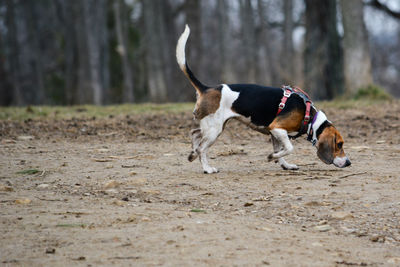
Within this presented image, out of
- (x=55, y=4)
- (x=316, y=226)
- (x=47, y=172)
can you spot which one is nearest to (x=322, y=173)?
(x=316, y=226)

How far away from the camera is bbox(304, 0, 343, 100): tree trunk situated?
1917 cm

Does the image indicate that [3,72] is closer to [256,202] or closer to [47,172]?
[47,172]

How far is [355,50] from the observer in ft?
50.8

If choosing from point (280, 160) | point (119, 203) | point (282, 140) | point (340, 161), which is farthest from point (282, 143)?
point (119, 203)

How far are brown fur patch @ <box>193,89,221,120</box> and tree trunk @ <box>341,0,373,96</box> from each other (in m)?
8.97

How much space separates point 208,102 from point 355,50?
9479mm

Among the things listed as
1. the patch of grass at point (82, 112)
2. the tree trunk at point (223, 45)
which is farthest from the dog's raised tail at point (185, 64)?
the tree trunk at point (223, 45)

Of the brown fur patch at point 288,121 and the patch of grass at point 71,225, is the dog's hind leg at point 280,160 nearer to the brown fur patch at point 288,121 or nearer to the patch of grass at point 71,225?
the brown fur patch at point 288,121

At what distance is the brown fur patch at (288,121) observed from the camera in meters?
7.14

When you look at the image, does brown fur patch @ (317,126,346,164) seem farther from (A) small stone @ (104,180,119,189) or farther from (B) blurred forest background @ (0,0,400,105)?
(B) blurred forest background @ (0,0,400,105)

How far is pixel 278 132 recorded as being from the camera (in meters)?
7.10

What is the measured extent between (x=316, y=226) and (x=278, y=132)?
2.15 metres

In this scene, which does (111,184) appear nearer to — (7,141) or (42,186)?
(42,186)

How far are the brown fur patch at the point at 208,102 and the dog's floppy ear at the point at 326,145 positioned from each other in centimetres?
133
